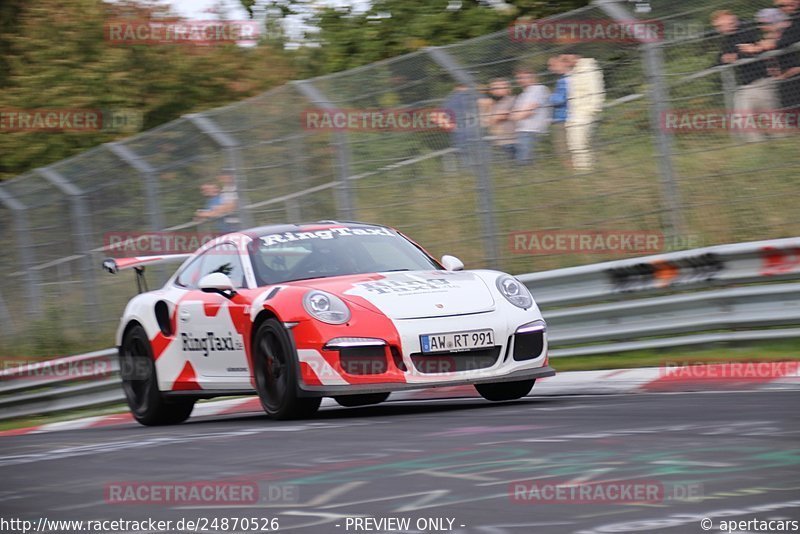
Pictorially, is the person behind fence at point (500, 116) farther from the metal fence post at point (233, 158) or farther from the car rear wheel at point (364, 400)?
the metal fence post at point (233, 158)

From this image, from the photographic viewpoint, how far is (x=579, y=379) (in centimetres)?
905

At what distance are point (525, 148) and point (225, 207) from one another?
12.5 feet

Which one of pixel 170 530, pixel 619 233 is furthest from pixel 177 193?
pixel 170 530

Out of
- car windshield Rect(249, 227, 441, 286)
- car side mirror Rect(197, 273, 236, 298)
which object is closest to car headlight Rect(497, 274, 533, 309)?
car windshield Rect(249, 227, 441, 286)

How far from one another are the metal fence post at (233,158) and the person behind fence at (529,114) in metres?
3.31

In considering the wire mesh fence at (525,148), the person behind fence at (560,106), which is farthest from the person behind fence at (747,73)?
the person behind fence at (560,106)

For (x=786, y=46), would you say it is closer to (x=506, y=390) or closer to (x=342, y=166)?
(x=506, y=390)

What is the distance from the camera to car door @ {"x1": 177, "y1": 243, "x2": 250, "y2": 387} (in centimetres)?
844

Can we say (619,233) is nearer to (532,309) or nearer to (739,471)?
(532,309)

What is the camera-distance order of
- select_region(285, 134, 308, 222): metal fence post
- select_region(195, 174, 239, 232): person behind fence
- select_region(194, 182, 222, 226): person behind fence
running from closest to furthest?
select_region(285, 134, 308, 222): metal fence post, select_region(195, 174, 239, 232): person behind fence, select_region(194, 182, 222, 226): person behind fence

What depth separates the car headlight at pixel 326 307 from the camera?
25.0 feet

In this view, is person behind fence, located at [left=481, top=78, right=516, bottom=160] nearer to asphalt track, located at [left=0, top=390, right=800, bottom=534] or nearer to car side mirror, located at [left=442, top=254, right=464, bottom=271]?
car side mirror, located at [left=442, top=254, right=464, bottom=271]

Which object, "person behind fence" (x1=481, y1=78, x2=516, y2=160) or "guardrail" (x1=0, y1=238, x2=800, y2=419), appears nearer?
"guardrail" (x1=0, y1=238, x2=800, y2=419)

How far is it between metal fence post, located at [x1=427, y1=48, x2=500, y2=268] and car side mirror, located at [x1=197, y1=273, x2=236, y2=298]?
9.59ft
